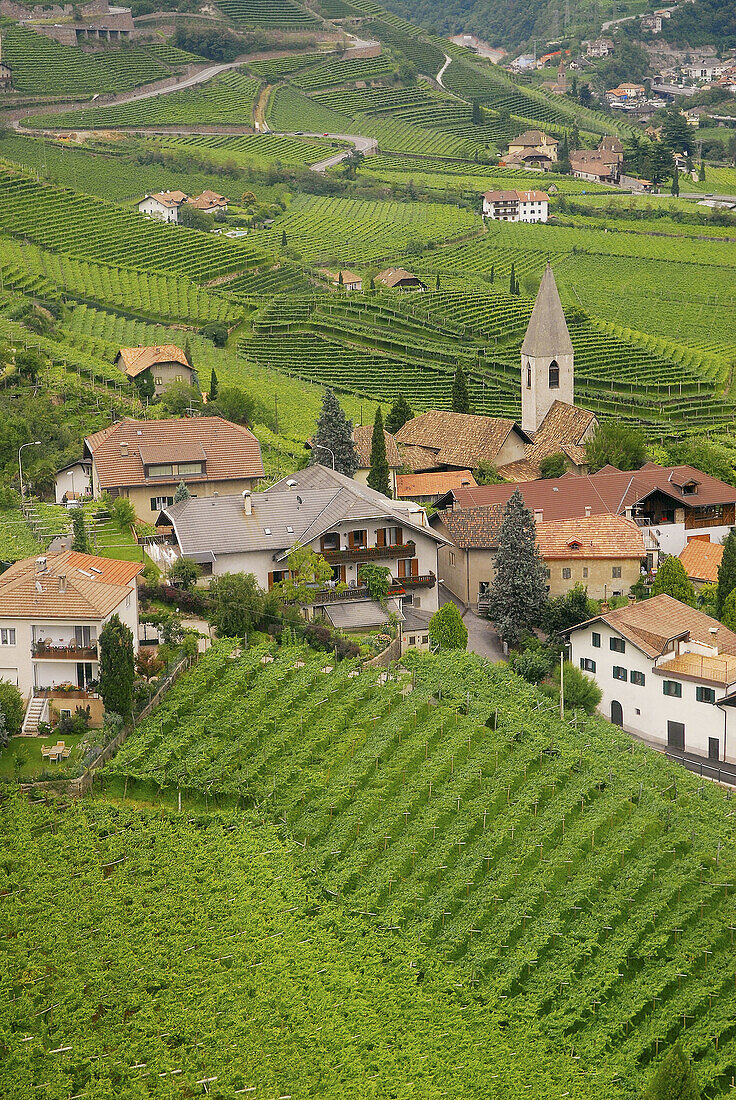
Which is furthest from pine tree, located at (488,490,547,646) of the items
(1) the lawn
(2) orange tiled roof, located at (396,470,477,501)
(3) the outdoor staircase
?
(1) the lawn

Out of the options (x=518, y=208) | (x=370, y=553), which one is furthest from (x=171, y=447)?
(x=518, y=208)

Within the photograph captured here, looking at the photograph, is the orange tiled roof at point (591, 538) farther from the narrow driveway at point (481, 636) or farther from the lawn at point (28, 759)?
the lawn at point (28, 759)

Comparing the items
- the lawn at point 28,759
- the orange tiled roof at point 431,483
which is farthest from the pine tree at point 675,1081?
the orange tiled roof at point 431,483

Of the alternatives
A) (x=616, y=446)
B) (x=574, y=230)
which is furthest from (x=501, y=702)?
(x=574, y=230)

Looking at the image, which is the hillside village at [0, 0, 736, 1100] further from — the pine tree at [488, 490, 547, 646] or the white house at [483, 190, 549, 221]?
the white house at [483, 190, 549, 221]

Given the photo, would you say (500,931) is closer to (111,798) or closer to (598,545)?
(111,798)
